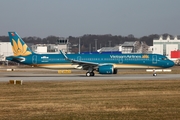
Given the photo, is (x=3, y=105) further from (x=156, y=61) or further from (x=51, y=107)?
(x=156, y=61)

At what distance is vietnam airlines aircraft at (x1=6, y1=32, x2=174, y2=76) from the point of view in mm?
53531

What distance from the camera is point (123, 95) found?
27.9 meters

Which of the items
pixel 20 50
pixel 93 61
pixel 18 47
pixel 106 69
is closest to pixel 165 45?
pixel 93 61

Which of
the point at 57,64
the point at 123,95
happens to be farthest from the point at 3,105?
the point at 57,64

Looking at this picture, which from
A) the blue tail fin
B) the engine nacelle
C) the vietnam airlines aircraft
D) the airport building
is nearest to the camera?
the engine nacelle

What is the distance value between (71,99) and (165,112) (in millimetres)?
7885

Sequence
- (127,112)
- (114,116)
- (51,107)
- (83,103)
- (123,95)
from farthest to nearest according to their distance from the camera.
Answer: (123,95)
(83,103)
(51,107)
(127,112)
(114,116)

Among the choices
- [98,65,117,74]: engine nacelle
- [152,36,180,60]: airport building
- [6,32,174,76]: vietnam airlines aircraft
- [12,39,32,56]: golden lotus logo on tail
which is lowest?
[98,65,117,74]: engine nacelle

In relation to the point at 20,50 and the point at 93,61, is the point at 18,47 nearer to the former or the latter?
the point at 20,50

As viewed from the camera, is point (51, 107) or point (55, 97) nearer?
point (51, 107)

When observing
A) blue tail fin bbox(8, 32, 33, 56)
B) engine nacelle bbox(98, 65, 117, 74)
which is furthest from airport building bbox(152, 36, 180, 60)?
engine nacelle bbox(98, 65, 117, 74)

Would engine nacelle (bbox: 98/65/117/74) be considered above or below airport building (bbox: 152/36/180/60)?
below

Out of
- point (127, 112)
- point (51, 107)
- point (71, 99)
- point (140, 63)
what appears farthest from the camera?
point (140, 63)

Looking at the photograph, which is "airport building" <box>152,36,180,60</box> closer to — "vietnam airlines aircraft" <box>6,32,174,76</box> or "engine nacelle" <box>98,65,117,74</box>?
"vietnam airlines aircraft" <box>6,32,174,76</box>
